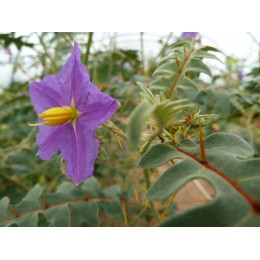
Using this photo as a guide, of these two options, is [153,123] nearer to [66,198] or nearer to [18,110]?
[66,198]

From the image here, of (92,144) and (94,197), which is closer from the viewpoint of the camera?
(92,144)

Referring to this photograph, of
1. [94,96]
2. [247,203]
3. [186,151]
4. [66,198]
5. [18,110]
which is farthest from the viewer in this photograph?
[18,110]

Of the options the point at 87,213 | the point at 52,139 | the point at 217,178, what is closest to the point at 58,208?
the point at 87,213

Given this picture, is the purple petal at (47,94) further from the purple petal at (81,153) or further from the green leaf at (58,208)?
the green leaf at (58,208)

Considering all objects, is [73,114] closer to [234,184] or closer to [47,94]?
[47,94]

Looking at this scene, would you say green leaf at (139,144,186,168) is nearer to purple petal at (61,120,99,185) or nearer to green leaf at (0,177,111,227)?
purple petal at (61,120,99,185)

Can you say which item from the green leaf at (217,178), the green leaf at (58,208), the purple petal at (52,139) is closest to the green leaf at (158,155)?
the green leaf at (217,178)

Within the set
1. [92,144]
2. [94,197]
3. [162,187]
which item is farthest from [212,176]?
[94,197]
